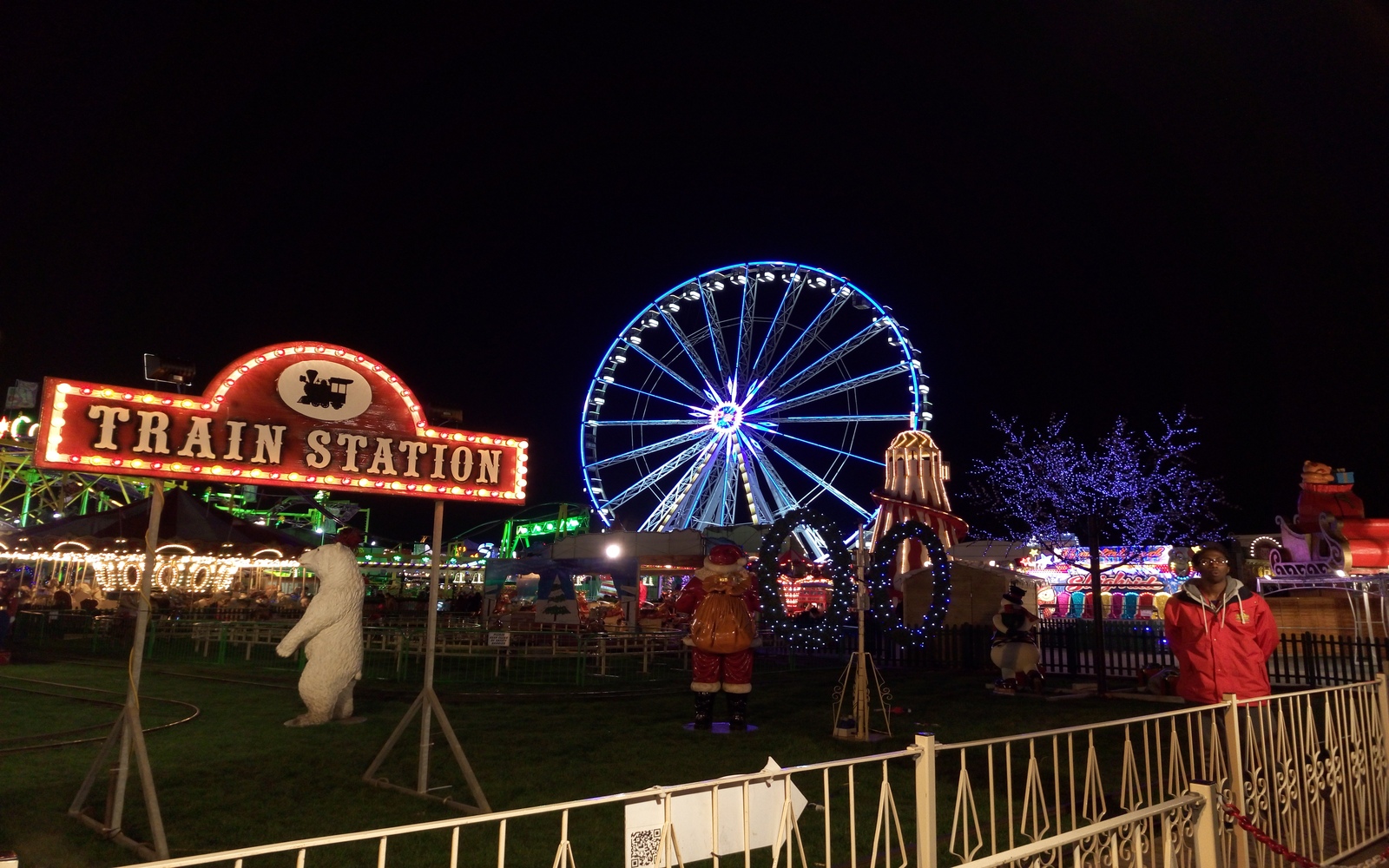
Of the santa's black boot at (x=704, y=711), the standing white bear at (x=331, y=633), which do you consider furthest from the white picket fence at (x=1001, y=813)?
the standing white bear at (x=331, y=633)

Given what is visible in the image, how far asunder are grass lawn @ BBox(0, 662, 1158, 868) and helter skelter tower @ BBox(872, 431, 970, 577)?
556 inches

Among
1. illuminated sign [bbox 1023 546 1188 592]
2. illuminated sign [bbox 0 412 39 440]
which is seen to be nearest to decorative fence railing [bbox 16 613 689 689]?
illuminated sign [bbox 0 412 39 440]

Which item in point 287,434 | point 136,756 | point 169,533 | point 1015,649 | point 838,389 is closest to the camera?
point 136,756

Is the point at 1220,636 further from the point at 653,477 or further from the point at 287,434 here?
the point at 653,477

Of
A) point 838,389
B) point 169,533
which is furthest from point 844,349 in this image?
point 169,533

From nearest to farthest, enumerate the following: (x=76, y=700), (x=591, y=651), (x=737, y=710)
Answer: (x=737, y=710), (x=76, y=700), (x=591, y=651)

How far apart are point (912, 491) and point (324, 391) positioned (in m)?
23.8

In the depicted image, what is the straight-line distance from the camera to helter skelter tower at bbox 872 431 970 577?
27.4m

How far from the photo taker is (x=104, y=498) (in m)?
40.1

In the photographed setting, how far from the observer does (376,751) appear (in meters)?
7.81

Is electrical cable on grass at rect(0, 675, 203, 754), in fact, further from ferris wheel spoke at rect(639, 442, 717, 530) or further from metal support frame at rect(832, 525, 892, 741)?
ferris wheel spoke at rect(639, 442, 717, 530)

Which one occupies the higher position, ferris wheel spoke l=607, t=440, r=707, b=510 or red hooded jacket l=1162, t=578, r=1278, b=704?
ferris wheel spoke l=607, t=440, r=707, b=510

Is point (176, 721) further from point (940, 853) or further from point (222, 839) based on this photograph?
point (940, 853)

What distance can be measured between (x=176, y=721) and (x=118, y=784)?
4569 millimetres
